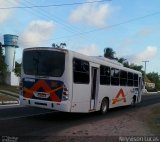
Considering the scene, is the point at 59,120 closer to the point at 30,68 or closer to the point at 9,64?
the point at 30,68

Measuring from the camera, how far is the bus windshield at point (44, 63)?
17.7 m

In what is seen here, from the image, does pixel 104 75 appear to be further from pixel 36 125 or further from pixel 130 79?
pixel 36 125

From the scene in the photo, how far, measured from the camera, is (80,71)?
1864cm

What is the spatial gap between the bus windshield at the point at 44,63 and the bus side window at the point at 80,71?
2.41ft

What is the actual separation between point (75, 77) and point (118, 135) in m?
4.94

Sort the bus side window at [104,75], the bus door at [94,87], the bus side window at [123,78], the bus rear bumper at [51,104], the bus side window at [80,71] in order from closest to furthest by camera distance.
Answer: the bus rear bumper at [51,104] < the bus side window at [80,71] < the bus door at [94,87] < the bus side window at [104,75] < the bus side window at [123,78]

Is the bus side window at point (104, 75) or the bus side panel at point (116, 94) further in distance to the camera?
the bus side panel at point (116, 94)

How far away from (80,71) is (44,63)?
1.70 m

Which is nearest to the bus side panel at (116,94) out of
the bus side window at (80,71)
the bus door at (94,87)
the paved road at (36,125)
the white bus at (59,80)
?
the bus door at (94,87)

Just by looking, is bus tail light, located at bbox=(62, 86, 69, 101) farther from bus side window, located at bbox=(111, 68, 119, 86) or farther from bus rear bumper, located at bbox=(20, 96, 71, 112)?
bus side window, located at bbox=(111, 68, 119, 86)

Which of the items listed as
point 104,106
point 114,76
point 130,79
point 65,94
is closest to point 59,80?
point 65,94

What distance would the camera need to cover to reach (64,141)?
12.3 meters

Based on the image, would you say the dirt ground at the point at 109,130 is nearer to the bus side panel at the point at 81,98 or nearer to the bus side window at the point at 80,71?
the bus side panel at the point at 81,98

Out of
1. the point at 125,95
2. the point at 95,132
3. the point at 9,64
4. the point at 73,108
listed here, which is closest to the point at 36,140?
the point at 95,132
